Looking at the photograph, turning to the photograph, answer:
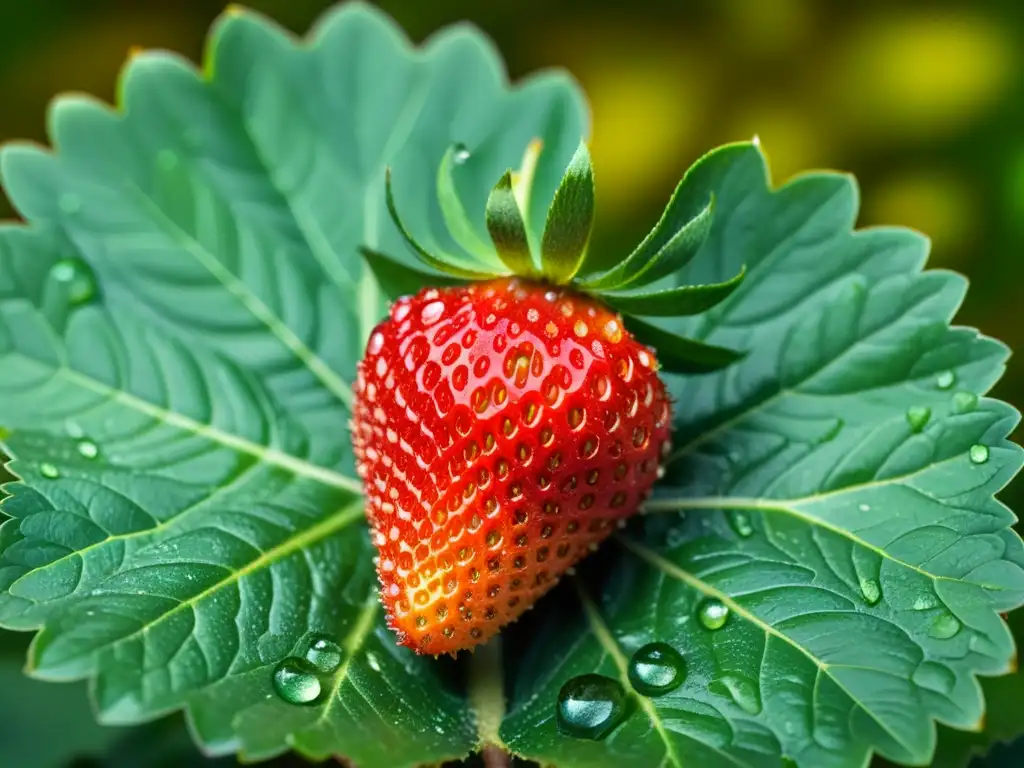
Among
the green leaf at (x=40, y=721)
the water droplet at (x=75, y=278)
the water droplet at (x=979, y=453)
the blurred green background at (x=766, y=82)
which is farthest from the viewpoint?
the blurred green background at (x=766, y=82)

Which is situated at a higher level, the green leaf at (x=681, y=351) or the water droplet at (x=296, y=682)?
the green leaf at (x=681, y=351)

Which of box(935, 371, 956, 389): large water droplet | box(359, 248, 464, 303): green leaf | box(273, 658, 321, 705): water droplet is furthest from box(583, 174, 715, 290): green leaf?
box(273, 658, 321, 705): water droplet

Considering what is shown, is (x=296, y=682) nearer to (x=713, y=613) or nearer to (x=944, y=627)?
(x=713, y=613)

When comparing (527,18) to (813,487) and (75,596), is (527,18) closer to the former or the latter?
(813,487)

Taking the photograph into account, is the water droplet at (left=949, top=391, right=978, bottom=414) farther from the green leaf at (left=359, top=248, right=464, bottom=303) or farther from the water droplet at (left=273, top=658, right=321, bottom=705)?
the water droplet at (left=273, top=658, right=321, bottom=705)

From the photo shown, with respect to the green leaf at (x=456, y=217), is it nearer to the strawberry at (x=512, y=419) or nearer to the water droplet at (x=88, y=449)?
the strawberry at (x=512, y=419)

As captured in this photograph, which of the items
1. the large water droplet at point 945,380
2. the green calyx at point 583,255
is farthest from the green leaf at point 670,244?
the large water droplet at point 945,380

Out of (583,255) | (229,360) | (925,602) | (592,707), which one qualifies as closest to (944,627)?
(925,602)
